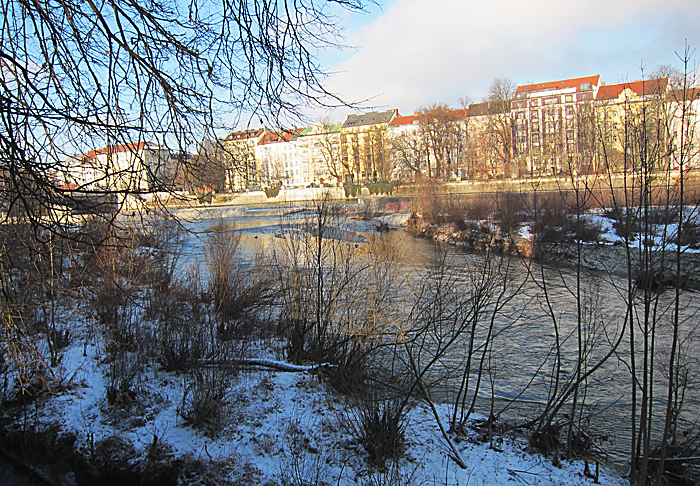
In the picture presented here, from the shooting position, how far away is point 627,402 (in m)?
5.61

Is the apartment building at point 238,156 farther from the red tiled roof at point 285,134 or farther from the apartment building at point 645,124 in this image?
the apartment building at point 645,124

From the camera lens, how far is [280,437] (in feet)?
14.9

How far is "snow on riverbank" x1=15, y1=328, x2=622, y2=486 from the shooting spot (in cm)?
405

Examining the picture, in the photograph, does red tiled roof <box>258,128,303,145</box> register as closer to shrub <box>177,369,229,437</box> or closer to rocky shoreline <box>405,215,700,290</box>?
shrub <box>177,369,229,437</box>

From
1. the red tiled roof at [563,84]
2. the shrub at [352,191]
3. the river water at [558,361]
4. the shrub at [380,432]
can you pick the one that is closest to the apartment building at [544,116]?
the red tiled roof at [563,84]

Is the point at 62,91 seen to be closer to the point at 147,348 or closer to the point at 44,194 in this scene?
the point at 44,194

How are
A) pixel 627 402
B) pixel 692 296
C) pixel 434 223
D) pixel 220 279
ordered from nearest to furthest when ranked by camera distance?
pixel 627 402
pixel 220 279
pixel 692 296
pixel 434 223

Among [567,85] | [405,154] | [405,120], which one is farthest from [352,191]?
[567,85]

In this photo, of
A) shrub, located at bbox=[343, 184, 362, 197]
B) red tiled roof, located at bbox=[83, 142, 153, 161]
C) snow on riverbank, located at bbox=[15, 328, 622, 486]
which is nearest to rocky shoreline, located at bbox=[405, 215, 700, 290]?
snow on riverbank, located at bbox=[15, 328, 622, 486]

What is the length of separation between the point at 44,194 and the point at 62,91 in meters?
0.74

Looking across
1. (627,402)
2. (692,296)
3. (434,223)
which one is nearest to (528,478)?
(627,402)

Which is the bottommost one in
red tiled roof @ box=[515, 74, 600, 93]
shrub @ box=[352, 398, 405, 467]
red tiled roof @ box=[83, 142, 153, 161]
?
shrub @ box=[352, 398, 405, 467]

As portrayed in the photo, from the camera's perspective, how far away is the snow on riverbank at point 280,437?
4047 millimetres

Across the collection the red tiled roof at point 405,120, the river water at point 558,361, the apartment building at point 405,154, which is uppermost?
the red tiled roof at point 405,120
